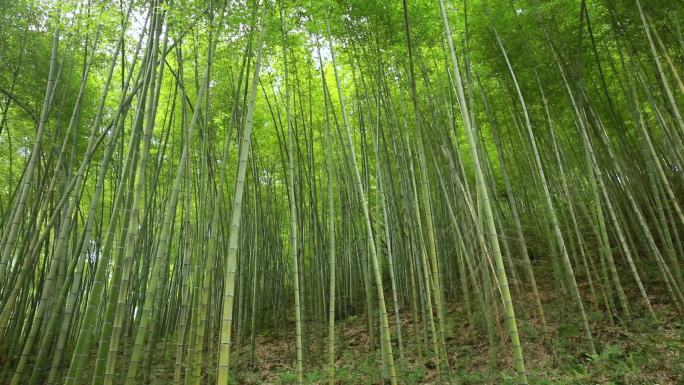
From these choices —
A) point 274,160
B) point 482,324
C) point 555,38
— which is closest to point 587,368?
point 482,324

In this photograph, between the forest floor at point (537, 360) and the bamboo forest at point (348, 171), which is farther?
the forest floor at point (537, 360)

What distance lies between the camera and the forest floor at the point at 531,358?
3236mm

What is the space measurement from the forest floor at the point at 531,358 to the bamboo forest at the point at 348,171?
2 centimetres

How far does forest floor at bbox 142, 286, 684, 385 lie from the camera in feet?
10.6

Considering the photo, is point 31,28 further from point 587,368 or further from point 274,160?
point 587,368

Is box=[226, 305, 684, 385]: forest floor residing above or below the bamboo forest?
below

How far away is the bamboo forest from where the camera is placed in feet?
9.01

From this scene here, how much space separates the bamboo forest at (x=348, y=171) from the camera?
108 inches

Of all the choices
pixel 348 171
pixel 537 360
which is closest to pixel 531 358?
pixel 537 360

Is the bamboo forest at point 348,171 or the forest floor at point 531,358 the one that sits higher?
the bamboo forest at point 348,171

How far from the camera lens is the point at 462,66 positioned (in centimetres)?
441

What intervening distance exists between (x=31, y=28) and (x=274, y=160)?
332 cm

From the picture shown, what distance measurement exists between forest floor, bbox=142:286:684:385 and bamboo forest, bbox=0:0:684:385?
0.08 feet

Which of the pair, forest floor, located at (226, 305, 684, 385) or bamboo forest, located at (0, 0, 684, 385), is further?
forest floor, located at (226, 305, 684, 385)
